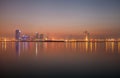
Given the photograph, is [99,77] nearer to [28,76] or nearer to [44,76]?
[44,76]

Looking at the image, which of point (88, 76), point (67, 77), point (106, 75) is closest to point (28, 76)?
point (67, 77)

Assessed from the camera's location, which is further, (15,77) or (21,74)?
(21,74)

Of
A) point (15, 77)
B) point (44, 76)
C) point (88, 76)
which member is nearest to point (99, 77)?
point (88, 76)

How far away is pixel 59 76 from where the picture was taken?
304 inches

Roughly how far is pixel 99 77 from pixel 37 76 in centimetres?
277

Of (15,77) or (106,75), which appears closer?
(15,77)

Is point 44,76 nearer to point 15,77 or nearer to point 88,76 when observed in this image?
point 15,77

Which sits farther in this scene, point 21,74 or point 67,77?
point 21,74

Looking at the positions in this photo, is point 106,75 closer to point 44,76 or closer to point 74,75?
point 74,75

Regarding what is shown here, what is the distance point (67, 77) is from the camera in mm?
7539

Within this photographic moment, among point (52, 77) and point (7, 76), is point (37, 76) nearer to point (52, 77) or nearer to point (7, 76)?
point (52, 77)

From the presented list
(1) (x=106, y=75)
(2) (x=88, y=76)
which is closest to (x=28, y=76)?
(2) (x=88, y=76)

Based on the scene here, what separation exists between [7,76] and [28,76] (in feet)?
3.08

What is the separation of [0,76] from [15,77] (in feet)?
2.30
